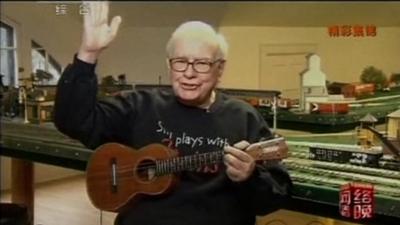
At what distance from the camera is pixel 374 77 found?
1596mm

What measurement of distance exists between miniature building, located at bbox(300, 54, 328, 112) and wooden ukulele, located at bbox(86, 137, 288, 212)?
1.94 ft

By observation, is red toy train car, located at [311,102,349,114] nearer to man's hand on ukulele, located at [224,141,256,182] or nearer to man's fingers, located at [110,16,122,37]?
man's hand on ukulele, located at [224,141,256,182]

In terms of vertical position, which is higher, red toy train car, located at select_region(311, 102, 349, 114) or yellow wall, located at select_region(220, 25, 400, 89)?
yellow wall, located at select_region(220, 25, 400, 89)

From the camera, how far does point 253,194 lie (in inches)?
45.6

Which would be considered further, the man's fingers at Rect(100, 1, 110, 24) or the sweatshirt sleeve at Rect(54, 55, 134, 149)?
the sweatshirt sleeve at Rect(54, 55, 134, 149)

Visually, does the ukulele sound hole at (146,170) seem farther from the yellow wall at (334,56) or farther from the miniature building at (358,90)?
the miniature building at (358,90)

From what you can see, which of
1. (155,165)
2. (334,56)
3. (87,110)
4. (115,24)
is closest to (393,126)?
(334,56)

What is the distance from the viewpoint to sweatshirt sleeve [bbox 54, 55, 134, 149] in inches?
35.4

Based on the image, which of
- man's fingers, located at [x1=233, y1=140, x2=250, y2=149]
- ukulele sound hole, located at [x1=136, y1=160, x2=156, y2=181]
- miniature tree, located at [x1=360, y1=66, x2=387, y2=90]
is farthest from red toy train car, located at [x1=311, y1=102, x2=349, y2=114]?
ukulele sound hole, located at [x1=136, y1=160, x2=156, y2=181]

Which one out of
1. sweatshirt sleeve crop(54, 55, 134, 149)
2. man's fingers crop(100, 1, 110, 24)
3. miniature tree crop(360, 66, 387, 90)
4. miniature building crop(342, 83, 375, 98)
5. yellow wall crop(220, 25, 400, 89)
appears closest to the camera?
man's fingers crop(100, 1, 110, 24)

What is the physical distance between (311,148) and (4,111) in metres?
0.90

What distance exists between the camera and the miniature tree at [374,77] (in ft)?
5.04

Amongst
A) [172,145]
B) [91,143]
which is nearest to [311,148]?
[172,145]

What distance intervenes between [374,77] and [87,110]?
0.94 metres
